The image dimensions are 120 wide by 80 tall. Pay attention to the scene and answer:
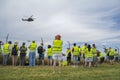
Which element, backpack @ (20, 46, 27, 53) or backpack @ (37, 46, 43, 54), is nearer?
backpack @ (20, 46, 27, 53)

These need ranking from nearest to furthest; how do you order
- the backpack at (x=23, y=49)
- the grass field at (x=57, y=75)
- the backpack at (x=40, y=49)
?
the grass field at (x=57, y=75) < the backpack at (x=23, y=49) < the backpack at (x=40, y=49)

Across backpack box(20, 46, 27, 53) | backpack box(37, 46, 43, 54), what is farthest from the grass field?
backpack box(37, 46, 43, 54)

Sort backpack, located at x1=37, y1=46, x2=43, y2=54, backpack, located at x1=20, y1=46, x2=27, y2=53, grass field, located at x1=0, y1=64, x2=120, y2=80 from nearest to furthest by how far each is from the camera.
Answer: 1. grass field, located at x1=0, y1=64, x2=120, y2=80
2. backpack, located at x1=20, y1=46, x2=27, y2=53
3. backpack, located at x1=37, y1=46, x2=43, y2=54

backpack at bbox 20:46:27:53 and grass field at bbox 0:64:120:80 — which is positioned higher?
backpack at bbox 20:46:27:53

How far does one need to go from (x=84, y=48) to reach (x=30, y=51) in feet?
17.6

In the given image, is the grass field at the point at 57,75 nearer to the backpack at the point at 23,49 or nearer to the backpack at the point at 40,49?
the backpack at the point at 23,49

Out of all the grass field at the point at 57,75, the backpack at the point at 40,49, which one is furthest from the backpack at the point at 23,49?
the grass field at the point at 57,75

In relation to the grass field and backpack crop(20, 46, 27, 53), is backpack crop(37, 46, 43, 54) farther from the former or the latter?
the grass field

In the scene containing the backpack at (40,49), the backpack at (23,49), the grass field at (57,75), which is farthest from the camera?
the backpack at (40,49)

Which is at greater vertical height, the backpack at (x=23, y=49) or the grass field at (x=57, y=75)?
the backpack at (x=23, y=49)

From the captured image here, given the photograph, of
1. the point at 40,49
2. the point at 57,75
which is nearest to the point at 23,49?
the point at 40,49

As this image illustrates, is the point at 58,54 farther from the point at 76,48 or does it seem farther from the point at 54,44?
the point at 76,48

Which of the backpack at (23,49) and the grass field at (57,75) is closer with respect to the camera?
the grass field at (57,75)

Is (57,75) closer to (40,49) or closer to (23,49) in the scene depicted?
(23,49)
